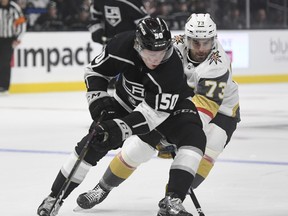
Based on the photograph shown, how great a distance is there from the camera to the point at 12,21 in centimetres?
A: 1330

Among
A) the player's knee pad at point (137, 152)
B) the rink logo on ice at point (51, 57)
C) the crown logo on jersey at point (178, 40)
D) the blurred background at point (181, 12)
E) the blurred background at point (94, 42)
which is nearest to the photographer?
the player's knee pad at point (137, 152)

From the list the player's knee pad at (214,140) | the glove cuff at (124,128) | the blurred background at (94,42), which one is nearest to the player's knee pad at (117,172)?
the player's knee pad at (214,140)

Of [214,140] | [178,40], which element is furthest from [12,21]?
[214,140]

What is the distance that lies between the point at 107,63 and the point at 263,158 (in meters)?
2.52

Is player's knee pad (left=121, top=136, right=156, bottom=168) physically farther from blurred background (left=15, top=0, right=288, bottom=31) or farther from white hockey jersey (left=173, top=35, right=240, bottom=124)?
blurred background (left=15, top=0, right=288, bottom=31)

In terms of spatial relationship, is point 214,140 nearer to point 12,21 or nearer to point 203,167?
point 203,167

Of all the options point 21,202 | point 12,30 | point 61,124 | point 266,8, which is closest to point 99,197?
point 21,202

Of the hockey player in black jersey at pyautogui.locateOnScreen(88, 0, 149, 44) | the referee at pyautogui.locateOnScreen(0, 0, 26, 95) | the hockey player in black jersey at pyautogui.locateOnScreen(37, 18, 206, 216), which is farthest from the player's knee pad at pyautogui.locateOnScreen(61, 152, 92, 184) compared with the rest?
the referee at pyautogui.locateOnScreen(0, 0, 26, 95)

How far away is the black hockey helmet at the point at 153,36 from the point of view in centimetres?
430

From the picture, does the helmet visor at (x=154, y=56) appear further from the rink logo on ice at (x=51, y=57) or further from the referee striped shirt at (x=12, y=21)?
the rink logo on ice at (x=51, y=57)

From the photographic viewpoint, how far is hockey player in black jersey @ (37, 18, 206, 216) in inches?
171

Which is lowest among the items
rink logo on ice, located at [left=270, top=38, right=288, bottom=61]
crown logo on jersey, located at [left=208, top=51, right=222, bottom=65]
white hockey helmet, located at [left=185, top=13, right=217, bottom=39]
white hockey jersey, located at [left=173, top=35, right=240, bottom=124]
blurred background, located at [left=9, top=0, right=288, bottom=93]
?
rink logo on ice, located at [left=270, top=38, right=288, bottom=61]

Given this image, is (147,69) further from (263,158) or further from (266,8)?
(266,8)

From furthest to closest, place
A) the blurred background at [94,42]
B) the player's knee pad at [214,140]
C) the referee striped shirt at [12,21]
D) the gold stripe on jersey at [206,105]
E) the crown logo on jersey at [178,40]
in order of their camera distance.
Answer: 1. the blurred background at [94,42]
2. the referee striped shirt at [12,21]
3. the crown logo on jersey at [178,40]
4. the player's knee pad at [214,140]
5. the gold stripe on jersey at [206,105]
